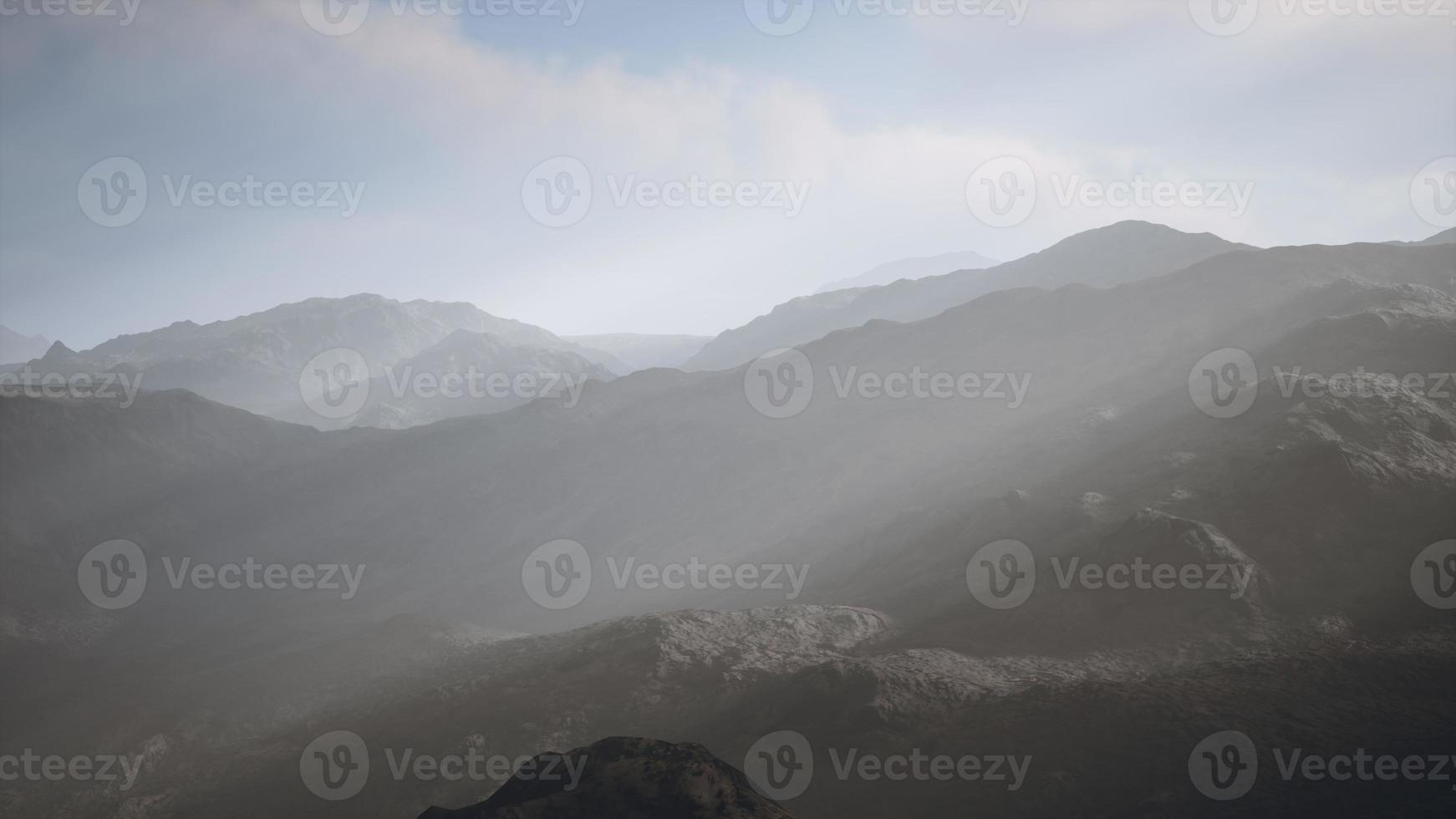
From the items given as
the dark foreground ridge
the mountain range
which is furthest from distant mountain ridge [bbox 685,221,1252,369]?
the dark foreground ridge

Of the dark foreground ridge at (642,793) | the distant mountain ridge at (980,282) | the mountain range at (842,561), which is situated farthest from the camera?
the distant mountain ridge at (980,282)

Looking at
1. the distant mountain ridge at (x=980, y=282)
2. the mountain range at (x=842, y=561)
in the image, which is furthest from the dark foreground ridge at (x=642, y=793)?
the distant mountain ridge at (x=980, y=282)

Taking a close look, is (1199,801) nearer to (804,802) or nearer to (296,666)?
(804,802)

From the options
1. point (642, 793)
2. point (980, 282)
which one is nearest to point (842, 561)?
point (642, 793)

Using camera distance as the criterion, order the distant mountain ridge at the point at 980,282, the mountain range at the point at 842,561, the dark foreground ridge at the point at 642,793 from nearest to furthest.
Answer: the dark foreground ridge at the point at 642,793
the mountain range at the point at 842,561
the distant mountain ridge at the point at 980,282

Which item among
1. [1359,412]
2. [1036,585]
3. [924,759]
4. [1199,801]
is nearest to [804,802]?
[924,759]

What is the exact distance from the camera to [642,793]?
1015 cm

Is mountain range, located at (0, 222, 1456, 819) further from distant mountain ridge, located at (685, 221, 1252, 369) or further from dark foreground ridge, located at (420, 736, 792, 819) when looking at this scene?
distant mountain ridge, located at (685, 221, 1252, 369)

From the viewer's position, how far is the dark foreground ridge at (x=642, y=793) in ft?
32.2

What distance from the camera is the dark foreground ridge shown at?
9.80 m

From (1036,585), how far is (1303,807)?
15.2 meters

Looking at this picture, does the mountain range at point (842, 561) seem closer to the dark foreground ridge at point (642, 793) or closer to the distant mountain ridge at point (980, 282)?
the dark foreground ridge at point (642, 793)

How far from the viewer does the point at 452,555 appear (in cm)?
7344

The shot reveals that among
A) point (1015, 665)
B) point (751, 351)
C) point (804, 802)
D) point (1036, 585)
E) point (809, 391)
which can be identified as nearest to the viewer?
point (804, 802)
